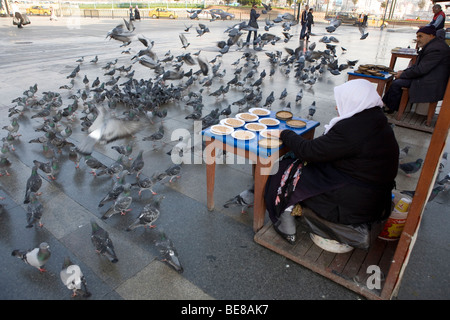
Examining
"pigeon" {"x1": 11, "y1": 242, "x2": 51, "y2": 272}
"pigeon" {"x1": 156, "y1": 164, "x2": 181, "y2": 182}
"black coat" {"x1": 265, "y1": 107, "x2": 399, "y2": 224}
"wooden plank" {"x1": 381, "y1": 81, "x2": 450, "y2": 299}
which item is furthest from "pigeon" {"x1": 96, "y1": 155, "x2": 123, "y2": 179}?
"wooden plank" {"x1": 381, "y1": 81, "x2": 450, "y2": 299}

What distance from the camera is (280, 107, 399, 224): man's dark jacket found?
8.69ft

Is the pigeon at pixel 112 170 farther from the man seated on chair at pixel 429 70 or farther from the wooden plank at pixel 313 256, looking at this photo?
the man seated on chair at pixel 429 70

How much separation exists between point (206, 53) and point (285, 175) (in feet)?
46.2

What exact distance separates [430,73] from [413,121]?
48.8 inches

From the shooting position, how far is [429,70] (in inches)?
225

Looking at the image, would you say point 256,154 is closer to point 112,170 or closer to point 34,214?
point 112,170

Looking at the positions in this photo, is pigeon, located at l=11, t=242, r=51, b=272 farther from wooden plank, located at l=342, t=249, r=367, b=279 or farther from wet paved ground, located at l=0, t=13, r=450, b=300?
wooden plank, located at l=342, t=249, r=367, b=279

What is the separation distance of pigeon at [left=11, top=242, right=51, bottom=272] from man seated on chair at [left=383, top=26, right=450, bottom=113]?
21.7 feet

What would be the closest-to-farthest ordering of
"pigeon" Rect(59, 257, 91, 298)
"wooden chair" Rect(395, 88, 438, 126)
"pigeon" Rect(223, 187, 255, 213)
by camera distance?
"pigeon" Rect(59, 257, 91, 298), "pigeon" Rect(223, 187, 255, 213), "wooden chair" Rect(395, 88, 438, 126)

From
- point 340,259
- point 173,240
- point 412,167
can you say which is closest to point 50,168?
point 173,240

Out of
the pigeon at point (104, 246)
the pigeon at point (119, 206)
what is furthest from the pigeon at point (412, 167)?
the pigeon at point (104, 246)

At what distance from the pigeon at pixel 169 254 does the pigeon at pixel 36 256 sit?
107cm

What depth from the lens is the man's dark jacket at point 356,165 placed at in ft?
8.69

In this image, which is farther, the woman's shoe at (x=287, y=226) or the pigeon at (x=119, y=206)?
the pigeon at (x=119, y=206)
